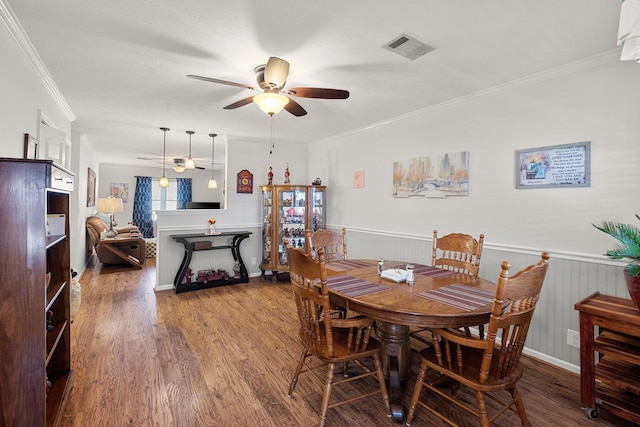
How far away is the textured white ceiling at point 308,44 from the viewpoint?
1.71 m

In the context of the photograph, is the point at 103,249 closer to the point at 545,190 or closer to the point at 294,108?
the point at 294,108

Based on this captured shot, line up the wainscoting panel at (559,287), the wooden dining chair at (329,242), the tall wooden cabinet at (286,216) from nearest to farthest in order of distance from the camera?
the wainscoting panel at (559,287)
the wooden dining chair at (329,242)
the tall wooden cabinet at (286,216)

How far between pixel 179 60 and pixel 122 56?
0.40 meters

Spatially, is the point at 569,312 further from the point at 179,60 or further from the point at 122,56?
the point at 122,56

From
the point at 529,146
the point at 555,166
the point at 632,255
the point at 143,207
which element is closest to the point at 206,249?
the point at 529,146

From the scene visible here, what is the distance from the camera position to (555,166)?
247cm

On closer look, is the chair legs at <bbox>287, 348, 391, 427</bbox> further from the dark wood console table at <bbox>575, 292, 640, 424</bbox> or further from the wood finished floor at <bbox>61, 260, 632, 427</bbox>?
the dark wood console table at <bbox>575, 292, 640, 424</bbox>

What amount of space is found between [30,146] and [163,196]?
7.83m

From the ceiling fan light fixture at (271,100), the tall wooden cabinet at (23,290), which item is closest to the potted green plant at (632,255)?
the ceiling fan light fixture at (271,100)

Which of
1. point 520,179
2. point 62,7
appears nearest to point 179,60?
point 62,7

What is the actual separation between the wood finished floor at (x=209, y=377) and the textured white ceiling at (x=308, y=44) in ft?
7.77

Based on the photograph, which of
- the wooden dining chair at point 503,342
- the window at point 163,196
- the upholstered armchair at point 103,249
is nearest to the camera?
the wooden dining chair at point 503,342

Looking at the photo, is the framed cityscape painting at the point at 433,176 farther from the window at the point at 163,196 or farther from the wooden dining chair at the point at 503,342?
the window at the point at 163,196

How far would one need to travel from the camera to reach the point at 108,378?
2.24 m
